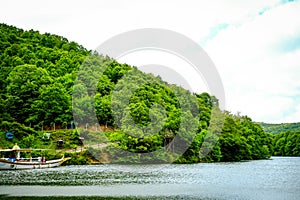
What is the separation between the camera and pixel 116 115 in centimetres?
9175

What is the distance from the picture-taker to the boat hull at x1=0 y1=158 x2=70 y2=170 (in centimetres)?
5591

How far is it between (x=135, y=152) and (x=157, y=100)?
18072 millimetres

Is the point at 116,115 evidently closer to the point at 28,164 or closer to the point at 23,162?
the point at 28,164

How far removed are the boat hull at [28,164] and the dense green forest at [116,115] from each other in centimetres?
1083

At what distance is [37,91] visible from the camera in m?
95.4

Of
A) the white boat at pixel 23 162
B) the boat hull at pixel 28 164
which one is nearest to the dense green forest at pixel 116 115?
the white boat at pixel 23 162

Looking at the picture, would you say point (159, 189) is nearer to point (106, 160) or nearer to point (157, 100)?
point (106, 160)

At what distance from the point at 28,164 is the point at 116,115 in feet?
114

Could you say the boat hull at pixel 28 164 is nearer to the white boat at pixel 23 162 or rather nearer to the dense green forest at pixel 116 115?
the white boat at pixel 23 162

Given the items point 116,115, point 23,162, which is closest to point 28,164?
point 23,162

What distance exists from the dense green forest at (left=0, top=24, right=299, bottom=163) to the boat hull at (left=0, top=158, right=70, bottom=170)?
10.8 metres

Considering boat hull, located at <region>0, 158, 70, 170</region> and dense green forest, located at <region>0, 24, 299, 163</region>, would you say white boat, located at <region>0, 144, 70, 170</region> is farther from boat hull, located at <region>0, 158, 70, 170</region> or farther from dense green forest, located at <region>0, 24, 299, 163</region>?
dense green forest, located at <region>0, 24, 299, 163</region>

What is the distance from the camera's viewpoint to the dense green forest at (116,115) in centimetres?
7644

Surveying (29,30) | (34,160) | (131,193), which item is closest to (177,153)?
(34,160)
